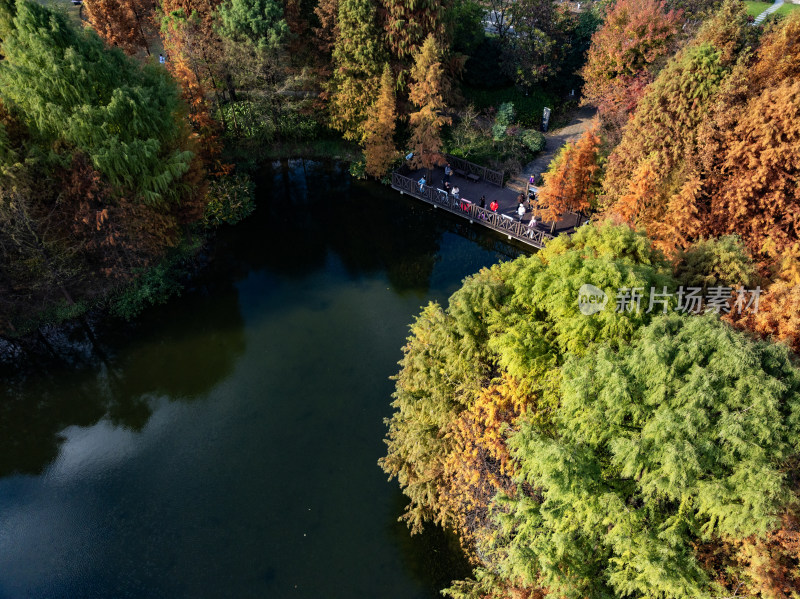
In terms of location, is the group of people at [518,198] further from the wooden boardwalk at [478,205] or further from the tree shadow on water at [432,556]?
the tree shadow on water at [432,556]

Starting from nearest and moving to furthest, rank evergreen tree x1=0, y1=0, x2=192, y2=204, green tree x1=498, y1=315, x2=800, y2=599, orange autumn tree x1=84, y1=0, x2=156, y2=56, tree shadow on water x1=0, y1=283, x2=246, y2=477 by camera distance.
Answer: green tree x1=498, y1=315, x2=800, y2=599 → evergreen tree x1=0, y1=0, x2=192, y2=204 → tree shadow on water x1=0, y1=283, x2=246, y2=477 → orange autumn tree x1=84, y1=0, x2=156, y2=56

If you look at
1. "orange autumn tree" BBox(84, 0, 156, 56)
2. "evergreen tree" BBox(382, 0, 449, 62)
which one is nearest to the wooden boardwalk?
"evergreen tree" BBox(382, 0, 449, 62)

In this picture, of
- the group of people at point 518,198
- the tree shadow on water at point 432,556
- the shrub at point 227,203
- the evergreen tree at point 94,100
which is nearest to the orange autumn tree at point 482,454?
the tree shadow on water at point 432,556

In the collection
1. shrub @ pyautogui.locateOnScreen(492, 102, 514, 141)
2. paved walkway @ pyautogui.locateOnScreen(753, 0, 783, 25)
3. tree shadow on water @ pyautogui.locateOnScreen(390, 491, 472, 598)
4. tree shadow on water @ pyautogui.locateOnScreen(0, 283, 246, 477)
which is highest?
paved walkway @ pyautogui.locateOnScreen(753, 0, 783, 25)

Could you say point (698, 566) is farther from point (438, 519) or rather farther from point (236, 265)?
point (236, 265)

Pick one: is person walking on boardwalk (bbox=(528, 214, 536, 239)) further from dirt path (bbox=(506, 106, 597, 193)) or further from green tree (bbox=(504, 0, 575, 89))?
green tree (bbox=(504, 0, 575, 89))

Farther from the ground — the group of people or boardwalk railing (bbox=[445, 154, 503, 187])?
boardwalk railing (bbox=[445, 154, 503, 187])

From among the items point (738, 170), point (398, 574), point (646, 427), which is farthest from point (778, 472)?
point (738, 170)

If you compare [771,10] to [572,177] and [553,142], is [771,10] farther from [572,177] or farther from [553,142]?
[572,177]
